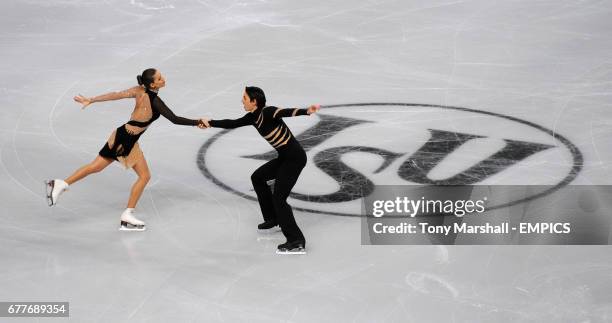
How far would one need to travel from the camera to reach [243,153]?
1079 cm

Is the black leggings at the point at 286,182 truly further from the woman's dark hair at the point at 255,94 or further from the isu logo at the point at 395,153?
the isu logo at the point at 395,153

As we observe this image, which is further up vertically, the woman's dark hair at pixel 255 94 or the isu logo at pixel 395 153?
the woman's dark hair at pixel 255 94

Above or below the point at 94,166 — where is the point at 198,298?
below

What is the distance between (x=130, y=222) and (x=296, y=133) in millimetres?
3080

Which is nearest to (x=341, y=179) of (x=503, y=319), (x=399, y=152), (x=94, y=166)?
(x=399, y=152)

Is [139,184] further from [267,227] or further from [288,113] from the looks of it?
[288,113]

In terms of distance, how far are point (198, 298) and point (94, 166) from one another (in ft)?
6.54

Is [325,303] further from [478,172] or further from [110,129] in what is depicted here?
[110,129]

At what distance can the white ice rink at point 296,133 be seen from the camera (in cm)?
752

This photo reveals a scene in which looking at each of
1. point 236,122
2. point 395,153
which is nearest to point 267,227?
point 236,122

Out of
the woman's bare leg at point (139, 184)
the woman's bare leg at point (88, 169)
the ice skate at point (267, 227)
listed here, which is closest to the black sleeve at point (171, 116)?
the woman's bare leg at point (139, 184)

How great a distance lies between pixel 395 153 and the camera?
35.2 feet

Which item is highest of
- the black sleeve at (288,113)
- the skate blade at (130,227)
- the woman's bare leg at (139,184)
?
the black sleeve at (288,113)

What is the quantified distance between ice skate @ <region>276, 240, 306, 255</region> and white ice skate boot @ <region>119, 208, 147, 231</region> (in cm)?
131
